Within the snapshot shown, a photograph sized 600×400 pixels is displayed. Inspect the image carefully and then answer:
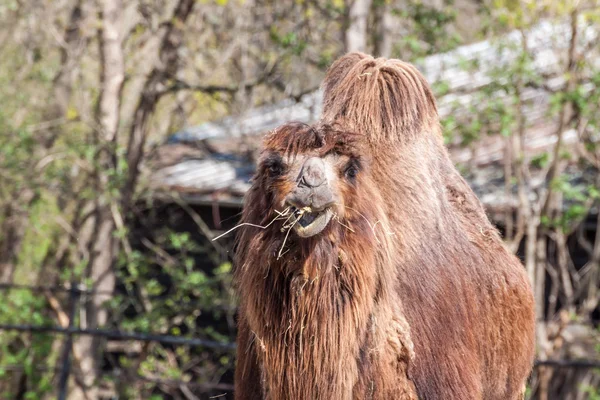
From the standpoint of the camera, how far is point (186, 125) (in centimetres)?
1110

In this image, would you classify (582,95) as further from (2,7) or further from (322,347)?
(2,7)

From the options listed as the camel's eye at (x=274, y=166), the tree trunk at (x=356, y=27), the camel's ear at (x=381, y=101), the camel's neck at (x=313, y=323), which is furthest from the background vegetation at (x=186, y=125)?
the camel's eye at (x=274, y=166)

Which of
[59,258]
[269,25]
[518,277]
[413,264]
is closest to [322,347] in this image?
[413,264]

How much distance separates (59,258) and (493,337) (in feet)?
26.1

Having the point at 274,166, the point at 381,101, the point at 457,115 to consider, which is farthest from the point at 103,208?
the point at 274,166

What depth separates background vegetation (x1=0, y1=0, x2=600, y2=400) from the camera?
8289 millimetres

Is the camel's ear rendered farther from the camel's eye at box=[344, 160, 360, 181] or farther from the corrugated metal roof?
the corrugated metal roof

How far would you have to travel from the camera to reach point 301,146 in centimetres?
277

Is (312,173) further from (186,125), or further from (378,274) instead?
(186,125)

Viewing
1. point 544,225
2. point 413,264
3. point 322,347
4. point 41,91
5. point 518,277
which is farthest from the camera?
point 41,91

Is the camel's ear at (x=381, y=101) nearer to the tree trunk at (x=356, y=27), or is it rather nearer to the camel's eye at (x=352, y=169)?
the camel's eye at (x=352, y=169)

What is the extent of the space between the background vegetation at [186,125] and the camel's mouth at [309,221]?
5148 millimetres

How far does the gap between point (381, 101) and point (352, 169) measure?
25.4 inches

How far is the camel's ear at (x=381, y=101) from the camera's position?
335 cm
